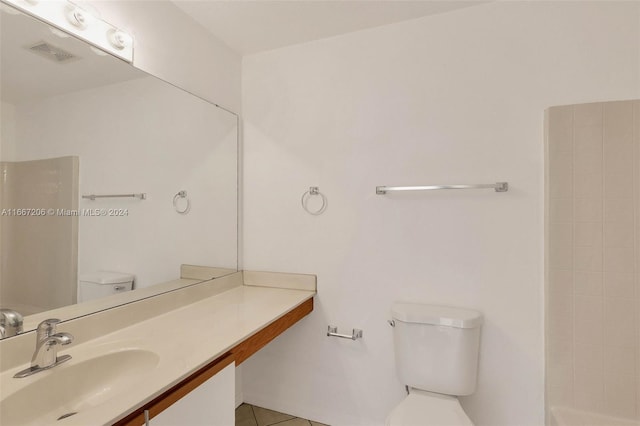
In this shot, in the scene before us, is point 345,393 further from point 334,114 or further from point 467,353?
point 334,114

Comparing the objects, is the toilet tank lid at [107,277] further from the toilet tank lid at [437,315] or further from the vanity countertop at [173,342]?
the toilet tank lid at [437,315]

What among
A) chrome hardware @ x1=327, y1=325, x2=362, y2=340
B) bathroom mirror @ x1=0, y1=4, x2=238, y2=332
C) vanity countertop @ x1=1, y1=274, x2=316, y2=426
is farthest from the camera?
chrome hardware @ x1=327, y1=325, x2=362, y2=340

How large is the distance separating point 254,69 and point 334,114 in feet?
2.17

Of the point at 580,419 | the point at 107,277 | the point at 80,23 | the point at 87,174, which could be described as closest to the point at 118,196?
the point at 87,174

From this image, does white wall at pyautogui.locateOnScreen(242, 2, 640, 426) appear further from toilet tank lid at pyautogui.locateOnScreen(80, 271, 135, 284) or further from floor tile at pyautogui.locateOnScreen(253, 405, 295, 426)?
toilet tank lid at pyautogui.locateOnScreen(80, 271, 135, 284)

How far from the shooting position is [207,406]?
1092 millimetres

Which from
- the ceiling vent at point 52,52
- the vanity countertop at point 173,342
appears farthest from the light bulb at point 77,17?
the vanity countertop at point 173,342

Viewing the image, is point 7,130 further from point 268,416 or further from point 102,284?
point 268,416

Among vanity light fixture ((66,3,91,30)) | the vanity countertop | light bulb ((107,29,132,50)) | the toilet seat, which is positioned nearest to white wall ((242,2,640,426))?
the toilet seat

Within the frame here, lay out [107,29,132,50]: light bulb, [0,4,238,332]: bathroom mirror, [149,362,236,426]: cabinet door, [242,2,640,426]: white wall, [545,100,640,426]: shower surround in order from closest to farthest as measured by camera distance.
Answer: [149,362,236,426]: cabinet door
[0,4,238,332]: bathroom mirror
[107,29,132,50]: light bulb
[545,100,640,426]: shower surround
[242,2,640,426]: white wall

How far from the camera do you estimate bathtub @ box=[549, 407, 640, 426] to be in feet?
4.70

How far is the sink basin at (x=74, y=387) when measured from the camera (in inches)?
35.5

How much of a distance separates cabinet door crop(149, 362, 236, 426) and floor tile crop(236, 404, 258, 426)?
0.91 metres

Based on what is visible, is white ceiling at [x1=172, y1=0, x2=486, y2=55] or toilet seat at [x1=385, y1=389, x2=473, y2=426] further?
white ceiling at [x1=172, y1=0, x2=486, y2=55]
